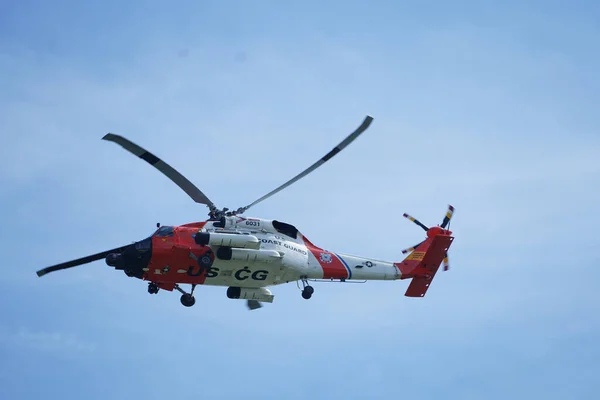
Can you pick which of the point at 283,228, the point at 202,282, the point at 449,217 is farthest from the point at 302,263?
the point at 449,217

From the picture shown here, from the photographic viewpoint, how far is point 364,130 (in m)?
31.0

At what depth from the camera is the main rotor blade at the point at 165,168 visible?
28.2 meters

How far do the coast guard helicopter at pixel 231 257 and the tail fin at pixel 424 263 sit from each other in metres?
1.31

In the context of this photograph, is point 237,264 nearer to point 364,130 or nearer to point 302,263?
point 302,263

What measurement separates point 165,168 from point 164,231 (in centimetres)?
260

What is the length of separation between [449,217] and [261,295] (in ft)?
26.9

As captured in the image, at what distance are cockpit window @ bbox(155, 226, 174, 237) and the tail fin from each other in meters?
9.17

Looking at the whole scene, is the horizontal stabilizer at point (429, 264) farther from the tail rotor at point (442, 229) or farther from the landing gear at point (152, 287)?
the landing gear at point (152, 287)

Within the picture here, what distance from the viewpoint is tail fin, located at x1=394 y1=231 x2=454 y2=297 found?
36000mm

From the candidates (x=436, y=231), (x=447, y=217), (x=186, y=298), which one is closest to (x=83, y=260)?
(x=186, y=298)

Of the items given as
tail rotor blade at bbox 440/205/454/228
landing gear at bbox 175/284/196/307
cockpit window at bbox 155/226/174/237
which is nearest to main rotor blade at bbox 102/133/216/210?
cockpit window at bbox 155/226/174/237

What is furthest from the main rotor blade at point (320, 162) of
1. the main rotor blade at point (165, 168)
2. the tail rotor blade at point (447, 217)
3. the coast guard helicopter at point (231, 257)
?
the tail rotor blade at point (447, 217)

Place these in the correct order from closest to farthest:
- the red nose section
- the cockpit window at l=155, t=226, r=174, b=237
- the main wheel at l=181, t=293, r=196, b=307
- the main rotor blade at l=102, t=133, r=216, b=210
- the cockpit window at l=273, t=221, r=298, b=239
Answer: the main rotor blade at l=102, t=133, r=216, b=210 → the cockpit window at l=155, t=226, r=174, b=237 → the main wheel at l=181, t=293, r=196, b=307 → the cockpit window at l=273, t=221, r=298, b=239 → the red nose section

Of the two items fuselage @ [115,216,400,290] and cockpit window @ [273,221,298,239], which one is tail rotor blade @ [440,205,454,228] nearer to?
fuselage @ [115,216,400,290]
